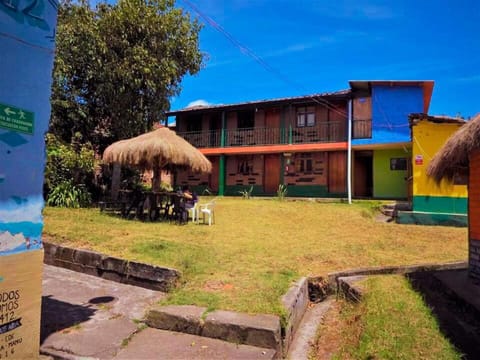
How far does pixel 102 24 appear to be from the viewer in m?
11.7

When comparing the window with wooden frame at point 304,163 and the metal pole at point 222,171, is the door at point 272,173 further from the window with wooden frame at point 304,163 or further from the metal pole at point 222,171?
the metal pole at point 222,171

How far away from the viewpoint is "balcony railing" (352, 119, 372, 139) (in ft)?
53.3

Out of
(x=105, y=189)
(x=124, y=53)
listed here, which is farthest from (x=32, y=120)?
(x=105, y=189)

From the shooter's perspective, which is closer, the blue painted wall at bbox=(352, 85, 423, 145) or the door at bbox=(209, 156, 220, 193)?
the blue painted wall at bbox=(352, 85, 423, 145)

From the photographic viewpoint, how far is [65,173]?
11.8 meters

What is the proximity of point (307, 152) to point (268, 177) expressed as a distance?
2510 millimetres

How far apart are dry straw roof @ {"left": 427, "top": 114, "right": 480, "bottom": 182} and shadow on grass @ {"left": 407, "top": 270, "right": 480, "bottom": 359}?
1.58 meters

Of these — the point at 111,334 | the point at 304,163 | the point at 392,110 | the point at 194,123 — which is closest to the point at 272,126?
the point at 304,163

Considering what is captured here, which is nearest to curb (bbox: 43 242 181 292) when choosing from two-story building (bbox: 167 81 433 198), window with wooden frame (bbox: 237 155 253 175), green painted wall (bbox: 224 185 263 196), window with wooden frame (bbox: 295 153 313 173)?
two-story building (bbox: 167 81 433 198)

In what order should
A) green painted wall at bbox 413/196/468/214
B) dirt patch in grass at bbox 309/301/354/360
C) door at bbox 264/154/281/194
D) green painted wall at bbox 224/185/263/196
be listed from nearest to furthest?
1. dirt patch in grass at bbox 309/301/354/360
2. green painted wall at bbox 413/196/468/214
3. door at bbox 264/154/281/194
4. green painted wall at bbox 224/185/263/196

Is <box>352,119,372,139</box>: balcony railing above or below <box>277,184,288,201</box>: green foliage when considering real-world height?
above

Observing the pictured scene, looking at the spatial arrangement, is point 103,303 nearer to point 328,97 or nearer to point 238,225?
point 238,225

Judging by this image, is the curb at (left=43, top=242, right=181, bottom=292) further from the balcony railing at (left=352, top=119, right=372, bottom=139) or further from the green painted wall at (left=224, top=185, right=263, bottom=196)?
the green painted wall at (left=224, top=185, right=263, bottom=196)

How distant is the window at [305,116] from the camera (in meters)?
18.2
